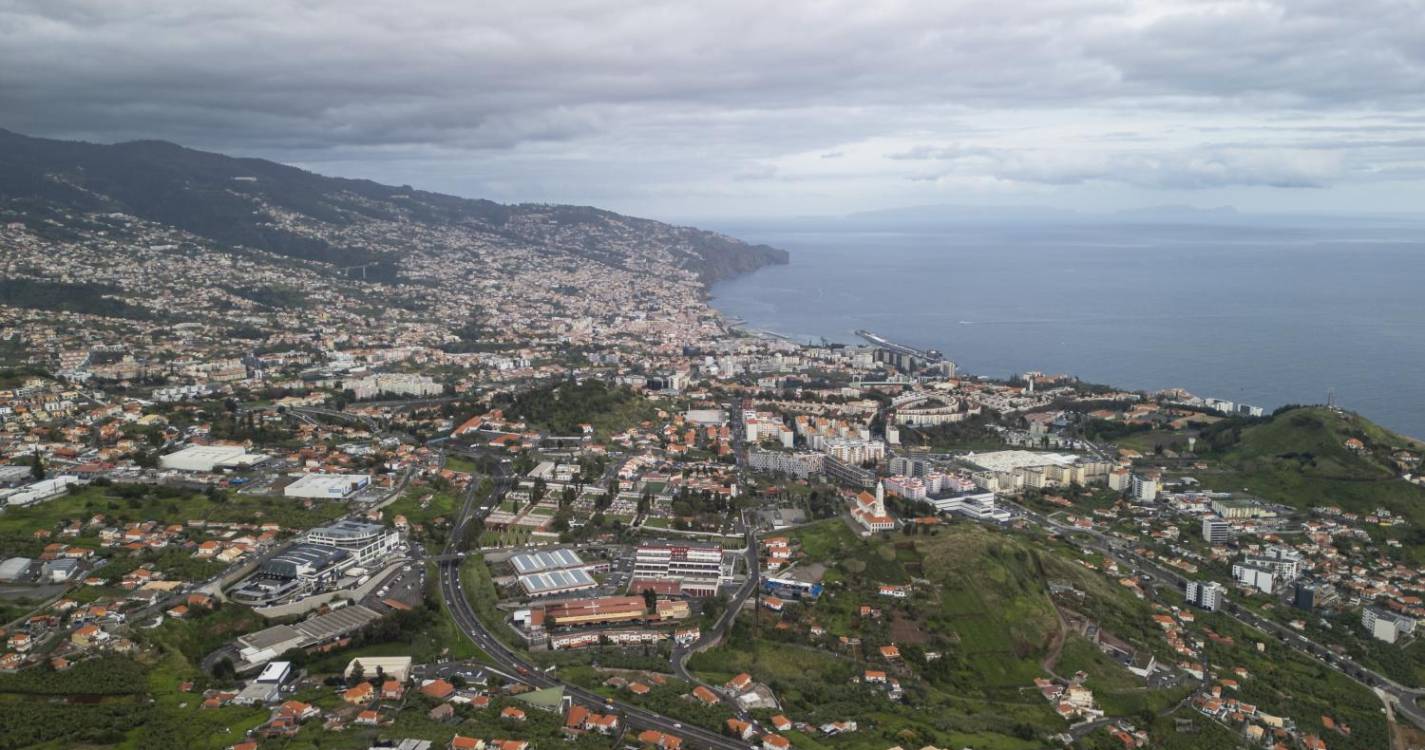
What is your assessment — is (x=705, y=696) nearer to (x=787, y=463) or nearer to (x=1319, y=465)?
(x=787, y=463)

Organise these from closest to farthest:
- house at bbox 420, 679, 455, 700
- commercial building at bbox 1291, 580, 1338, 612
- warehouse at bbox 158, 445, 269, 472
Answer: house at bbox 420, 679, 455, 700 < commercial building at bbox 1291, 580, 1338, 612 < warehouse at bbox 158, 445, 269, 472

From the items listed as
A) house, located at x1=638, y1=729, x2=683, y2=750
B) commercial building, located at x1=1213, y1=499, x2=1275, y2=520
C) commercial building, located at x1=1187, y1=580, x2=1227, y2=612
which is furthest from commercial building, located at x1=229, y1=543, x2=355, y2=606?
commercial building, located at x1=1213, y1=499, x2=1275, y2=520

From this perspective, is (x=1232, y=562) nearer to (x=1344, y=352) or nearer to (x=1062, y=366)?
(x=1062, y=366)

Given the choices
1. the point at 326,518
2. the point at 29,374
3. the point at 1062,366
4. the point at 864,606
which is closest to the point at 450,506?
the point at 326,518

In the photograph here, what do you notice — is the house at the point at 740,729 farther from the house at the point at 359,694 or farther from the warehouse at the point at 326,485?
the warehouse at the point at 326,485

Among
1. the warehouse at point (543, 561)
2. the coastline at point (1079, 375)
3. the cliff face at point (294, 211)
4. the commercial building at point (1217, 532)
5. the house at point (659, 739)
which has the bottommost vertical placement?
the house at point (659, 739)

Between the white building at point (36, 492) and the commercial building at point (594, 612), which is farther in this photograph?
the white building at point (36, 492)

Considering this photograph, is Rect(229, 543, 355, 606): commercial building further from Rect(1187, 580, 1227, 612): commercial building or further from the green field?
Rect(1187, 580, 1227, 612): commercial building

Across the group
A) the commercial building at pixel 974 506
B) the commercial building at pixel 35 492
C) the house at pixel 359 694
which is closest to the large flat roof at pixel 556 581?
the house at pixel 359 694
